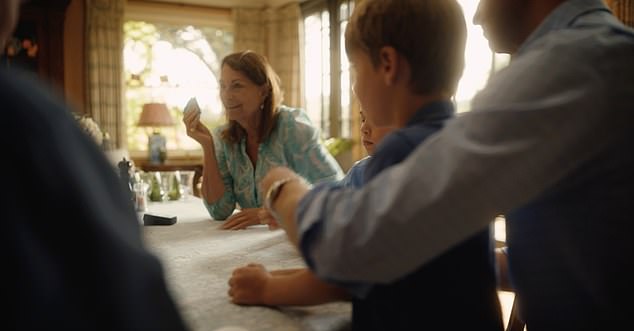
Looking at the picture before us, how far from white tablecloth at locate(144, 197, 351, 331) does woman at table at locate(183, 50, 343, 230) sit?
0.19m

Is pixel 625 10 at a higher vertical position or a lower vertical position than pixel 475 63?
higher

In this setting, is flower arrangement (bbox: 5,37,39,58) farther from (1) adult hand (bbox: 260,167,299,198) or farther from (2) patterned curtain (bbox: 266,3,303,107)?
(1) adult hand (bbox: 260,167,299,198)

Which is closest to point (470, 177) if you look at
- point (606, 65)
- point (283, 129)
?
point (606, 65)

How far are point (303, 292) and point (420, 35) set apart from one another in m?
0.44

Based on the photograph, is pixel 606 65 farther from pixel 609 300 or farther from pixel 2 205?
pixel 2 205

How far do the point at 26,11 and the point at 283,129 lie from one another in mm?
4131

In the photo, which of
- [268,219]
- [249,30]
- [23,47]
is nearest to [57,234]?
[268,219]

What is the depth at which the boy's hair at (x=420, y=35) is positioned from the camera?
0.71 meters

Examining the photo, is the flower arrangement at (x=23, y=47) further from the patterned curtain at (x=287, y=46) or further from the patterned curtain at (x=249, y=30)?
the patterned curtain at (x=287, y=46)

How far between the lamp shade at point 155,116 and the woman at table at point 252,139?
3751 millimetres

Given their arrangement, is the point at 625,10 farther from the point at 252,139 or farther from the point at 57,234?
the point at 57,234

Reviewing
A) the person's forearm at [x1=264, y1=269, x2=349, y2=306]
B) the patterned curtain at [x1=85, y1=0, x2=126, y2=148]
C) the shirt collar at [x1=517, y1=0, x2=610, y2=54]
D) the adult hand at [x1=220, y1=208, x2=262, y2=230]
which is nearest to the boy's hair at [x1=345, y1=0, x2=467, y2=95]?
the shirt collar at [x1=517, y1=0, x2=610, y2=54]

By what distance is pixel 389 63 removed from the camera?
0.73 meters

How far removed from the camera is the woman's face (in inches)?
78.3
